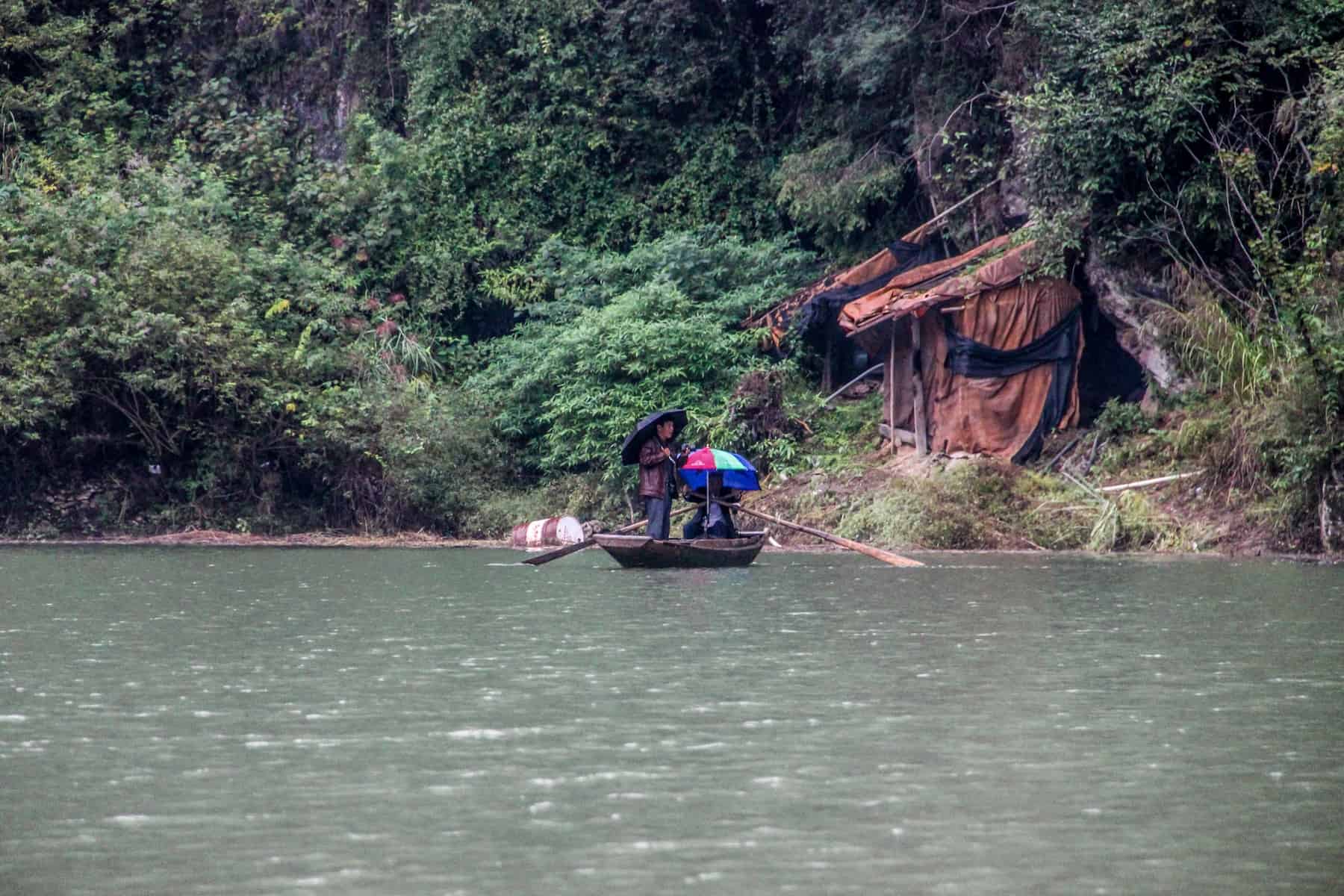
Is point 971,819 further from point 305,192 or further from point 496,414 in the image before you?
point 305,192

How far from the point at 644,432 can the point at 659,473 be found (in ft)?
1.78

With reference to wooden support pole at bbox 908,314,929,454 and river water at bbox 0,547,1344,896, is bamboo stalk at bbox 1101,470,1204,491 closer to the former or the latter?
wooden support pole at bbox 908,314,929,454

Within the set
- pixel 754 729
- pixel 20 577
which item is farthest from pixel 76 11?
pixel 754 729

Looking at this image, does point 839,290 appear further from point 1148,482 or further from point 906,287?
point 1148,482

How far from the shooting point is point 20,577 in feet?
57.9

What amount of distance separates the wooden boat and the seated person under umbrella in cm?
35

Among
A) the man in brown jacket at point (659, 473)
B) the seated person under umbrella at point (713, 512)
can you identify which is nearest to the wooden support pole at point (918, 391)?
the seated person under umbrella at point (713, 512)

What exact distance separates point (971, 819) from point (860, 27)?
22.7m

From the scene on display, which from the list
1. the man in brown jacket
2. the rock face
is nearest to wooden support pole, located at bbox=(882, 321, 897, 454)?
the rock face

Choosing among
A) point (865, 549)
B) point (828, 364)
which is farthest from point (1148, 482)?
point (828, 364)

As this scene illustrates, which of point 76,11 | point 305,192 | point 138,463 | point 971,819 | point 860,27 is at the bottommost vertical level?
point 971,819

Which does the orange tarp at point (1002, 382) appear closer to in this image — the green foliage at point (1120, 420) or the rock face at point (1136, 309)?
the rock face at point (1136, 309)

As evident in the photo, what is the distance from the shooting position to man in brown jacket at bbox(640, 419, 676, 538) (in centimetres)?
1884

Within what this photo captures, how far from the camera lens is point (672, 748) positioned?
296 inches
